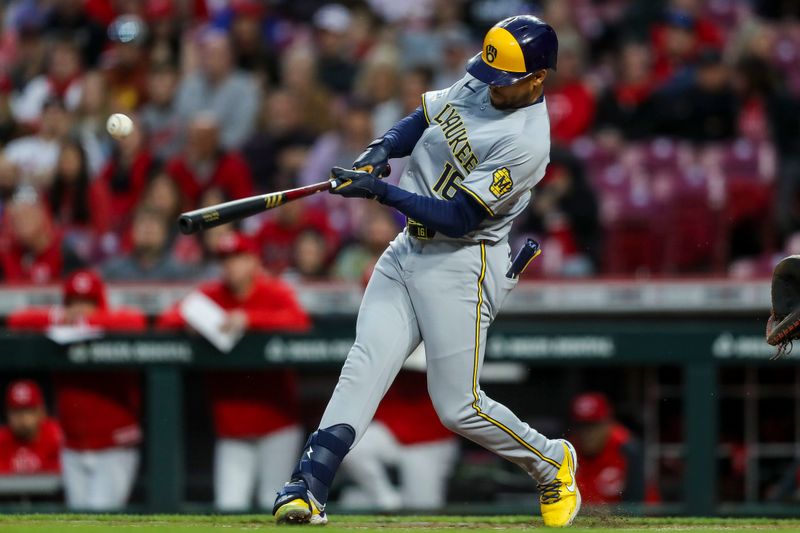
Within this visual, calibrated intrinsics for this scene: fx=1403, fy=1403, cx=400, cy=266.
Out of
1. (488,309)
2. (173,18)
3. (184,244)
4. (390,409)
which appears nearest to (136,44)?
(173,18)

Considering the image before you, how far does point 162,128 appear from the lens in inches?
405

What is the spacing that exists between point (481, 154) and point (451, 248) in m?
0.36

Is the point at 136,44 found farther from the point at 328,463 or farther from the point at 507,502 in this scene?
the point at 328,463

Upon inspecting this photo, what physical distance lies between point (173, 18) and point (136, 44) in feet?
1.64

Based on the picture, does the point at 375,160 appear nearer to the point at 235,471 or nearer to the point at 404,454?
the point at 404,454

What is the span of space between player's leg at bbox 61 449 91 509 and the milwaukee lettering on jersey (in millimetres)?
3228

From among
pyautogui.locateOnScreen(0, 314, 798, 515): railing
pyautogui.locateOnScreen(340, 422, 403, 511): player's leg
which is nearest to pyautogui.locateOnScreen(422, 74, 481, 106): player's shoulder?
pyautogui.locateOnScreen(0, 314, 798, 515): railing

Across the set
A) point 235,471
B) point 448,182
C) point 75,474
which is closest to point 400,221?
point 235,471

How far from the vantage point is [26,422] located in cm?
738

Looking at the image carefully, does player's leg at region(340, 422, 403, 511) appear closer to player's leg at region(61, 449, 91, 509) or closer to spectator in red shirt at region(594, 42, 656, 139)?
player's leg at region(61, 449, 91, 509)

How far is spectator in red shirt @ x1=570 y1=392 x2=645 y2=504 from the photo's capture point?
23.0 ft

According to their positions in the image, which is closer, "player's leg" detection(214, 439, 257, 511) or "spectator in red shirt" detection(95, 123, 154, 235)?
"player's leg" detection(214, 439, 257, 511)

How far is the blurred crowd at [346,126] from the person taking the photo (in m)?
8.52

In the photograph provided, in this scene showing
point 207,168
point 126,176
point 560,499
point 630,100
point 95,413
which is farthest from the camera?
point 630,100
